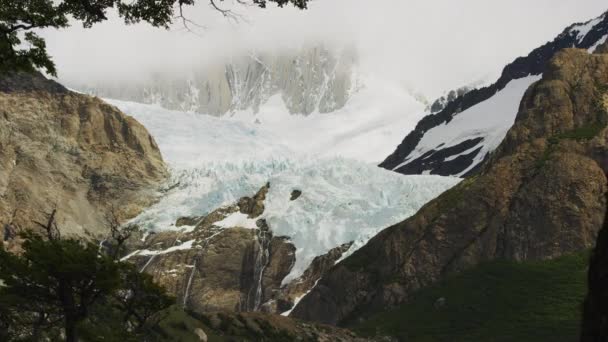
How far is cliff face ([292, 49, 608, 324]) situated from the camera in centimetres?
16350

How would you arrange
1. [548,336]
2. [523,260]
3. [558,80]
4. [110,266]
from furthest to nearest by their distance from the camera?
[558,80] → [523,260] → [548,336] → [110,266]

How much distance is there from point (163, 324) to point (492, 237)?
76.5 meters

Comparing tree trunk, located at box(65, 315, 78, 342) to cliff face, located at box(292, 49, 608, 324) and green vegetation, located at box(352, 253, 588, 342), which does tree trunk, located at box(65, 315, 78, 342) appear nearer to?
green vegetation, located at box(352, 253, 588, 342)

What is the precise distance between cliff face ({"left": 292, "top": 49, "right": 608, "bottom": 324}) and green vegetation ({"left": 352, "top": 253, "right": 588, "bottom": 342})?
7971 mm

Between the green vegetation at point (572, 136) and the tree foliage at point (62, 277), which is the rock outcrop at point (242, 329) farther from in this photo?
the tree foliage at point (62, 277)

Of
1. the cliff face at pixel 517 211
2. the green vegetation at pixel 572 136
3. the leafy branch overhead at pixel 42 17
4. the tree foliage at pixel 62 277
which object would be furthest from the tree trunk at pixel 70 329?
the green vegetation at pixel 572 136

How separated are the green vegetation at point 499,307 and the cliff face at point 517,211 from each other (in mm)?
7971

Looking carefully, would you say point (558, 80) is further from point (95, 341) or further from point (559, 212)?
point (95, 341)

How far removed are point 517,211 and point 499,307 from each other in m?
35.8

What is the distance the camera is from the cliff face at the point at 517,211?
6437 inches

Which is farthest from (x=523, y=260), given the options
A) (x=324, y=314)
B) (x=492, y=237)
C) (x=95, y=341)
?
(x=95, y=341)

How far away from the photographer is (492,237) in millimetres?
169625

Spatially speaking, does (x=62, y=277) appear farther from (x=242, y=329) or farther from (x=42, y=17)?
(x=242, y=329)

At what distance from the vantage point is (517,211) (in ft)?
557
